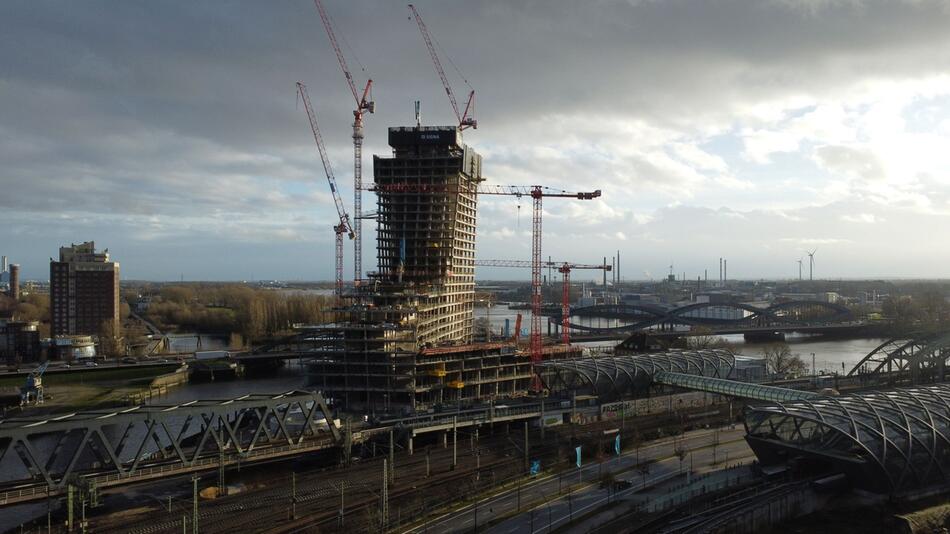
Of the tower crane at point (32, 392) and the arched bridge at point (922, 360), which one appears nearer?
the tower crane at point (32, 392)

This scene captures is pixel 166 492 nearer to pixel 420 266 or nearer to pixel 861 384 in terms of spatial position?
pixel 420 266

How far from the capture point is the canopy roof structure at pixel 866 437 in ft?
93.5

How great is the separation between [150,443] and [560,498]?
2842 centimetres

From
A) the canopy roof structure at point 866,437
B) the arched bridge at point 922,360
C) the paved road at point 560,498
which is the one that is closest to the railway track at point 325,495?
the paved road at point 560,498

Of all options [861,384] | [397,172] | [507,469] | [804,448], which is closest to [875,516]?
[804,448]

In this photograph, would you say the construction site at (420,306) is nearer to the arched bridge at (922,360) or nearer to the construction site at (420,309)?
the construction site at (420,309)

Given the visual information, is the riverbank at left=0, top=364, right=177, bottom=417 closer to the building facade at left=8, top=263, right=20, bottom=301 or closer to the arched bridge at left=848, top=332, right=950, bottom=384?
the arched bridge at left=848, top=332, right=950, bottom=384

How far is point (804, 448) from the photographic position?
3023cm

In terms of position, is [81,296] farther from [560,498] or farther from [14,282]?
[560,498]

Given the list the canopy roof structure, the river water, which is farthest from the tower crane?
the canopy roof structure

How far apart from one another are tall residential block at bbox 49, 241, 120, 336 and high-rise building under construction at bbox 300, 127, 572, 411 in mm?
61874

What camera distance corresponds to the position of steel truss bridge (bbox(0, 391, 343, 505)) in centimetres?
2690

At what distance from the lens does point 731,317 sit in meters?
138

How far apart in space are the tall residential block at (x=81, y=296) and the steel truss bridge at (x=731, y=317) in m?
76.3
